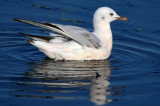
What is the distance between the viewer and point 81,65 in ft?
30.1

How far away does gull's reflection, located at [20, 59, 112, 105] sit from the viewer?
7.65 m

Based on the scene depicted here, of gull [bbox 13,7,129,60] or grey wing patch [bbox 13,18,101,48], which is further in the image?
gull [bbox 13,7,129,60]

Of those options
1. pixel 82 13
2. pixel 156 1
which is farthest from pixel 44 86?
pixel 156 1

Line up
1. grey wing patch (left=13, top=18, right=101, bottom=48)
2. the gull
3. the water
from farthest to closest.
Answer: the gull < grey wing patch (left=13, top=18, right=101, bottom=48) < the water

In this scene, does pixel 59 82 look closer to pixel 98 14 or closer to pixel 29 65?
pixel 29 65

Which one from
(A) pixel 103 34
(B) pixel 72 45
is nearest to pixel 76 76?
(B) pixel 72 45

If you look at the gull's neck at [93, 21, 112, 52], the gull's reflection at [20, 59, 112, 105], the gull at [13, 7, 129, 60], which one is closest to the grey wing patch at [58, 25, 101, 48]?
the gull at [13, 7, 129, 60]

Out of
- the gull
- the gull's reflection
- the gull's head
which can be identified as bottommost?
the gull's reflection

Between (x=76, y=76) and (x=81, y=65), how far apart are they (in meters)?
0.86

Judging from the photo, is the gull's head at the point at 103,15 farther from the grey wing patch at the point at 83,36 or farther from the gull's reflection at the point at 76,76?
the gull's reflection at the point at 76,76

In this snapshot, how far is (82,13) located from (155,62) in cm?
361

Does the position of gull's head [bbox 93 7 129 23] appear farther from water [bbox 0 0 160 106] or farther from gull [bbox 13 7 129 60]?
water [bbox 0 0 160 106]

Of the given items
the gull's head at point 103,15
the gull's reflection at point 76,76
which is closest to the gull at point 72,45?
the gull's reflection at point 76,76

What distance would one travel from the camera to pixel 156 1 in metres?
13.1
